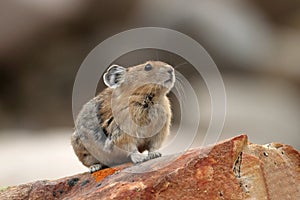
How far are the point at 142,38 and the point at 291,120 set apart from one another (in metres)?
7.47

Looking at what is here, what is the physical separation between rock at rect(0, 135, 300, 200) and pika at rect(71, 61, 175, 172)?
1.13 m

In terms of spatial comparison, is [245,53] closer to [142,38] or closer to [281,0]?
[281,0]

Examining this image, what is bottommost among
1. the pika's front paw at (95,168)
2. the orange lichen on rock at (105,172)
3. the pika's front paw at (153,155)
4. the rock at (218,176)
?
the rock at (218,176)

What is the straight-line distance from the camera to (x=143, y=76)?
10.2m

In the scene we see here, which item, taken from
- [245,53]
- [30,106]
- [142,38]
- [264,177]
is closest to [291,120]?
[245,53]

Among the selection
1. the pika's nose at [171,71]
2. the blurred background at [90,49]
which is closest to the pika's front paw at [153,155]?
the pika's nose at [171,71]

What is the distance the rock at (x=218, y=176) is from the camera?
7.64 m

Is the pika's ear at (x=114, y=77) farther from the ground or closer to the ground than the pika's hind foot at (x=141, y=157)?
farther from the ground

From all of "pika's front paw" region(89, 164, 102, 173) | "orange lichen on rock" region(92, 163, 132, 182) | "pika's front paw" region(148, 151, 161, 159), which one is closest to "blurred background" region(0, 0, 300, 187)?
"pika's front paw" region(89, 164, 102, 173)

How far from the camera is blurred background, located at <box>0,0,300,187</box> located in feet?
90.2

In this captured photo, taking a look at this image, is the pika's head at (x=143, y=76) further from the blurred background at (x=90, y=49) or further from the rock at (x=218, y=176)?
the blurred background at (x=90, y=49)

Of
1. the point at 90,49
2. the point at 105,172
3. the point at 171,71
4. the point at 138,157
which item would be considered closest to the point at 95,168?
the point at 105,172

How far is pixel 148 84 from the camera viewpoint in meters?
10.0

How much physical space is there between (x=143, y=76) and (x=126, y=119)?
85 centimetres
